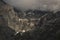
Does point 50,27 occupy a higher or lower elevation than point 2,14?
higher

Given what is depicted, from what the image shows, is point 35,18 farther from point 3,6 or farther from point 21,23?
point 3,6

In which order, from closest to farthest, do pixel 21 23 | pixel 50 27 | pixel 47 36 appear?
pixel 47 36
pixel 50 27
pixel 21 23

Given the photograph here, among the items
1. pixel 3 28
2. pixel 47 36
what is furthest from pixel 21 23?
pixel 47 36

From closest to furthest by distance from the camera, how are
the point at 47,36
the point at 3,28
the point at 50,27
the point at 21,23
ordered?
the point at 47,36, the point at 50,27, the point at 3,28, the point at 21,23

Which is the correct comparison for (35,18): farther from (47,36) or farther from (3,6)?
(47,36)

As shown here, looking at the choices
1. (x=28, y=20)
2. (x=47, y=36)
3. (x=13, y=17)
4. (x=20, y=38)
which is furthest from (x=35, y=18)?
(x=47, y=36)

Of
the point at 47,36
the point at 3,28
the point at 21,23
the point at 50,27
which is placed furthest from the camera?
the point at 21,23

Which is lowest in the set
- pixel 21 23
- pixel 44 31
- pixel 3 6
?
pixel 21 23

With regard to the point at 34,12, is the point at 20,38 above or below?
above

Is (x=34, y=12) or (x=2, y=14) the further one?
(x=34, y=12)
